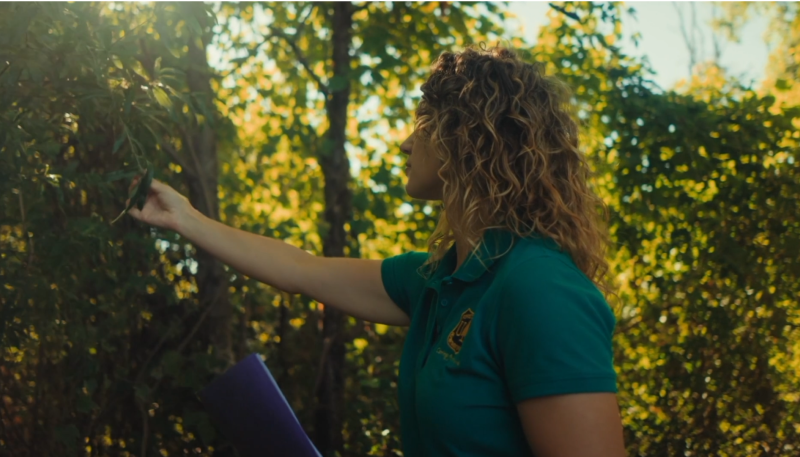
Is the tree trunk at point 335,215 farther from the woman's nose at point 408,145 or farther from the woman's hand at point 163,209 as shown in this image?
the woman's nose at point 408,145

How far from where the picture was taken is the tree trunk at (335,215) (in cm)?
375

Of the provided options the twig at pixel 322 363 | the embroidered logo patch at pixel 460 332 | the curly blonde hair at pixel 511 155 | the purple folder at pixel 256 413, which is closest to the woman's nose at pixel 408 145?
the curly blonde hair at pixel 511 155

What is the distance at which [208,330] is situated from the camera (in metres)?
3.48

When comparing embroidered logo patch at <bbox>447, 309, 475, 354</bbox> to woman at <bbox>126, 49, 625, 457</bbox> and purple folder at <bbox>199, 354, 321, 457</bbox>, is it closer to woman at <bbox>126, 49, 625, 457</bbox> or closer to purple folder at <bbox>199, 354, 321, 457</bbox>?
woman at <bbox>126, 49, 625, 457</bbox>

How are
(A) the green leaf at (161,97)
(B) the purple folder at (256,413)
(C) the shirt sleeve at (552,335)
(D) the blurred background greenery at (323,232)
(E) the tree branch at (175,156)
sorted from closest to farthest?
1. (C) the shirt sleeve at (552,335)
2. (B) the purple folder at (256,413)
3. (A) the green leaf at (161,97)
4. (D) the blurred background greenery at (323,232)
5. (E) the tree branch at (175,156)

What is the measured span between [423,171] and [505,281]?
0.44 metres

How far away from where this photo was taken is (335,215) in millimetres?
3938

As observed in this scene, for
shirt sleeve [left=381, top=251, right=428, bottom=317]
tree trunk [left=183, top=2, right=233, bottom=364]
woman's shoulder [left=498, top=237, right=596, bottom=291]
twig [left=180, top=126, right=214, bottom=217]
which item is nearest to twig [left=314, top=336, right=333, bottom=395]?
tree trunk [left=183, top=2, right=233, bottom=364]

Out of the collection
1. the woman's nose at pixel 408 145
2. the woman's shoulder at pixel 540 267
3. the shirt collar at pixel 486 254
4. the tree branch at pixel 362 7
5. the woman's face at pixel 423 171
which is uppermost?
the tree branch at pixel 362 7

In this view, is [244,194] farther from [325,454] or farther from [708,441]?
[708,441]

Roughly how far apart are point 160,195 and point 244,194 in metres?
2.14

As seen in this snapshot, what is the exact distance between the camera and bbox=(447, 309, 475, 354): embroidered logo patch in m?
1.57

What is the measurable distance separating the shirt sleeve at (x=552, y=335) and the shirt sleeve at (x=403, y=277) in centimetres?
68

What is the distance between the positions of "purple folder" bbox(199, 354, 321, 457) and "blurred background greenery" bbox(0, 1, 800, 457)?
70cm
